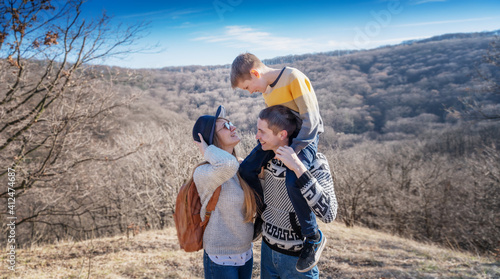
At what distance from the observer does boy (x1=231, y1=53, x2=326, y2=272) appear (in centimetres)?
196

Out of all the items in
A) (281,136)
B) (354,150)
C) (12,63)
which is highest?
(12,63)

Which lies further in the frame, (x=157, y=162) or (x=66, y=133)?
(x=157, y=162)

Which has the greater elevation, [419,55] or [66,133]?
[419,55]

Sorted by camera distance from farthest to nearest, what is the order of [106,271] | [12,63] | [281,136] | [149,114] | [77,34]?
[149,114] < [77,34] < [106,271] < [12,63] < [281,136]

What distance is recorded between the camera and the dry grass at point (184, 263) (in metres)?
5.52

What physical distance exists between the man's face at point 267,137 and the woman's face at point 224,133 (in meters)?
0.37

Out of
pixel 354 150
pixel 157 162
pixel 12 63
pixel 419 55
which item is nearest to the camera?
pixel 12 63

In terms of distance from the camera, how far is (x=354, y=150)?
2966cm

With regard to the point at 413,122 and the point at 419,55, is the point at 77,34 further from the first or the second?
the point at 419,55

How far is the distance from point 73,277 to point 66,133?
3065mm

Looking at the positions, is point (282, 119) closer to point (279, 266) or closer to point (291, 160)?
point (291, 160)

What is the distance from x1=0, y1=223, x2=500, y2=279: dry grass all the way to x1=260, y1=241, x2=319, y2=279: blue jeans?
135 inches

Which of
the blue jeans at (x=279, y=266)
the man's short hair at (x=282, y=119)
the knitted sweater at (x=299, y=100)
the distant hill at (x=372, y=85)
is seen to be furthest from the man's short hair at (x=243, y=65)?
the distant hill at (x=372, y=85)

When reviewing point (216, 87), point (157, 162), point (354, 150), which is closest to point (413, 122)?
point (354, 150)
